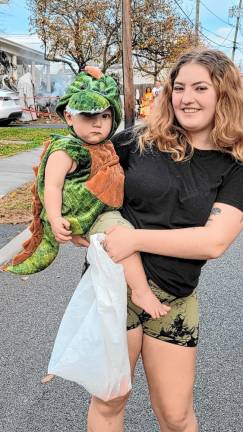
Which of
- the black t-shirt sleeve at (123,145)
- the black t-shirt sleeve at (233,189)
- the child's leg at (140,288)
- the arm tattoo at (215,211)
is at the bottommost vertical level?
the child's leg at (140,288)

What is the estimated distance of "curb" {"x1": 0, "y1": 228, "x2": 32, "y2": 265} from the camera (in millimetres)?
5195

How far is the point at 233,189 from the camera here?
180 centimetres

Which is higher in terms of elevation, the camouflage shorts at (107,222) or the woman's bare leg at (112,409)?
the camouflage shorts at (107,222)

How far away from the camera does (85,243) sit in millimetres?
1934

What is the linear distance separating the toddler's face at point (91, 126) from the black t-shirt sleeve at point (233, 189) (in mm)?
451

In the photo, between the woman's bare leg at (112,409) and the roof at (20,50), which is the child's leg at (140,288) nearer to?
the woman's bare leg at (112,409)

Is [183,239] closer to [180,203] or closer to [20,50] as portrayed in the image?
[180,203]

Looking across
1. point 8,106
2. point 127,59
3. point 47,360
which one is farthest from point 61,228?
point 8,106

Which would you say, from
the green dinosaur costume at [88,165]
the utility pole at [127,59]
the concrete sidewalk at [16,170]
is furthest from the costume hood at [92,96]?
the utility pole at [127,59]

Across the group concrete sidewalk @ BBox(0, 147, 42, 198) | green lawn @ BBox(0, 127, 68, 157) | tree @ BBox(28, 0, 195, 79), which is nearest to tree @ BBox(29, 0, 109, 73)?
tree @ BBox(28, 0, 195, 79)

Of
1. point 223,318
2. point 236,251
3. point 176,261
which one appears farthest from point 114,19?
point 176,261

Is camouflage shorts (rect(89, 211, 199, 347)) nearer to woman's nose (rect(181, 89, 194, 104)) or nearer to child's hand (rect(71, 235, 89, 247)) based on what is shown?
child's hand (rect(71, 235, 89, 247))

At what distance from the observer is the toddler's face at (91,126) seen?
1852mm

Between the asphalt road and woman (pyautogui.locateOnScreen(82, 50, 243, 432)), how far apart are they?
33.9 inches
